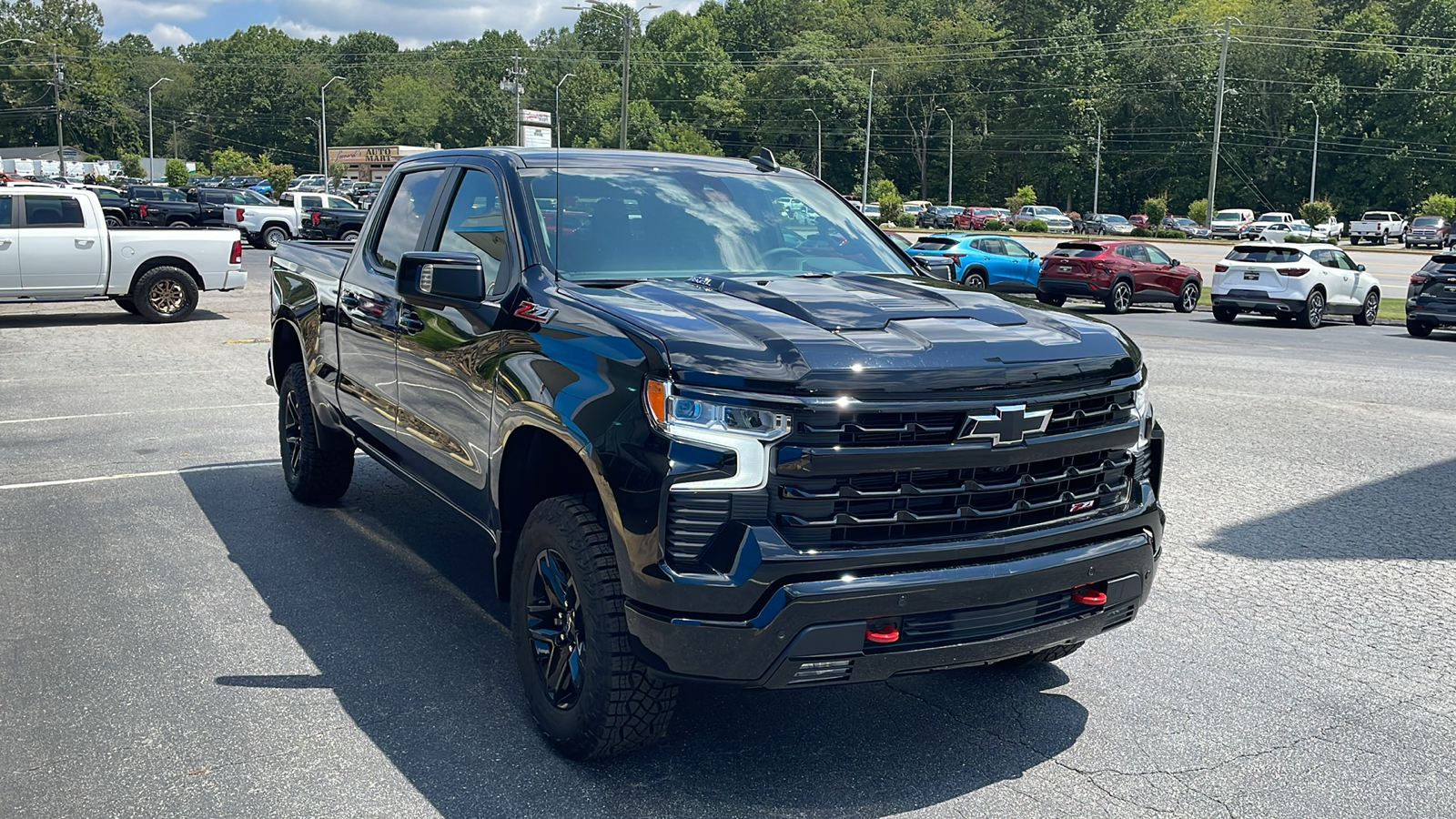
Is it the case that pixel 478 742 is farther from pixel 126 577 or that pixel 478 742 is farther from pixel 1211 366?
pixel 1211 366

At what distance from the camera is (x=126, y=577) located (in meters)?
5.82

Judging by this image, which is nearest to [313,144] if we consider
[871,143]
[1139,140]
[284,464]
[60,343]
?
[871,143]

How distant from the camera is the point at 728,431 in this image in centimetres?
340

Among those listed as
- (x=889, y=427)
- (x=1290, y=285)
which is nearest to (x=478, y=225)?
(x=889, y=427)

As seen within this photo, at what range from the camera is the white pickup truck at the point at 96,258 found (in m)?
17.0

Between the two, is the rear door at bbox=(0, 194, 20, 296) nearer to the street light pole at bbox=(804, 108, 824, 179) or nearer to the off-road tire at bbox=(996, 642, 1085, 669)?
the off-road tire at bbox=(996, 642, 1085, 669)

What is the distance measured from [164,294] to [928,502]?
1712 cm

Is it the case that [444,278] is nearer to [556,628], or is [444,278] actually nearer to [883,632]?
[556,628]

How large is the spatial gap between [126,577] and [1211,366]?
1340 cm

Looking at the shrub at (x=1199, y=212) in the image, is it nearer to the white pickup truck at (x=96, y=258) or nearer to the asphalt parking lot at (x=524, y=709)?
the white pickup truck at (x=96, y=258)

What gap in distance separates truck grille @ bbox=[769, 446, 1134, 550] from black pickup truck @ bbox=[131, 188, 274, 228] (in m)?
40.8

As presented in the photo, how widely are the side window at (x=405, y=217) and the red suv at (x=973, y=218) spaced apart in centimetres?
7248

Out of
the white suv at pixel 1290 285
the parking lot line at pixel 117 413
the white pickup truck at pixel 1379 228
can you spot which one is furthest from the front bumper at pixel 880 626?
the white pickup truck at pixel 1379 228

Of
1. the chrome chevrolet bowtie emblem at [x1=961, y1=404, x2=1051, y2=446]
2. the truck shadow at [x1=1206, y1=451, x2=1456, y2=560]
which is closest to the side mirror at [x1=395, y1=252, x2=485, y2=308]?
the chrome chevrolet bowtie emblem at [x1=961, y1=404, x2=1051, y2=446]
